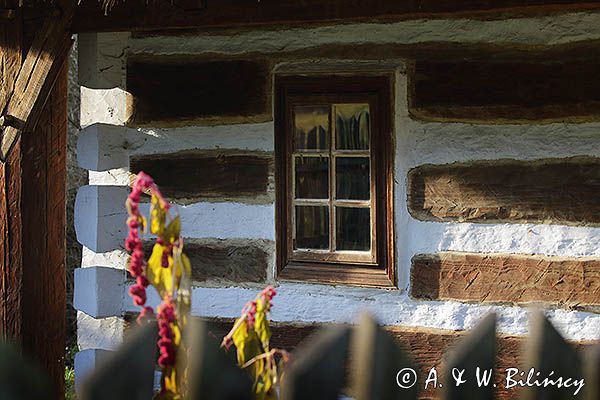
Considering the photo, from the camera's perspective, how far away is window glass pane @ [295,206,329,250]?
446 centimetres

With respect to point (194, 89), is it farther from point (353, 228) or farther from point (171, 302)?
point (171, 302)

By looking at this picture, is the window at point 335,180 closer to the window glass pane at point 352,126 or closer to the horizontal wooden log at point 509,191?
the window glass pane at point 352,126

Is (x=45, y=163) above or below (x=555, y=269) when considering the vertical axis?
above

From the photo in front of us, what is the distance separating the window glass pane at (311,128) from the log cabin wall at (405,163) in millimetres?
147

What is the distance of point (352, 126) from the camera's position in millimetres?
4379

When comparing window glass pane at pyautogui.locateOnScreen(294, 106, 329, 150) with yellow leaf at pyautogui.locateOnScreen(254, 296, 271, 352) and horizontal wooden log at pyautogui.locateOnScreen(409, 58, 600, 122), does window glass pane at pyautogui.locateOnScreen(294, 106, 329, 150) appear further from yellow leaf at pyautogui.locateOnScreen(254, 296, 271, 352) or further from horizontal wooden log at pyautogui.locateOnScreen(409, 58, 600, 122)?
yellow leaf at pyautogui.locateOnScreen(254, 296, 271, 352)

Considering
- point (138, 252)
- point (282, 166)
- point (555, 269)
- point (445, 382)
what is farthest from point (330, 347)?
point (282, 166)

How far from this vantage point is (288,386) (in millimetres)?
1333

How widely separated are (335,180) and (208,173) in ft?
2.28

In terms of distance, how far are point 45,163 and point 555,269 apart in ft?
8.60

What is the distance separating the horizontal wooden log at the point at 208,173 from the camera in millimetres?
4488

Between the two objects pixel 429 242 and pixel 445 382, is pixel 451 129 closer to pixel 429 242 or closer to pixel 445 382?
pixel 429 242

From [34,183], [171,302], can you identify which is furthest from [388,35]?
[171,302]

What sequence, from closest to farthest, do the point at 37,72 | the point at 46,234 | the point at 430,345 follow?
1. the point at 430,345
2. the point at 37,72
3. the point at 46,234
